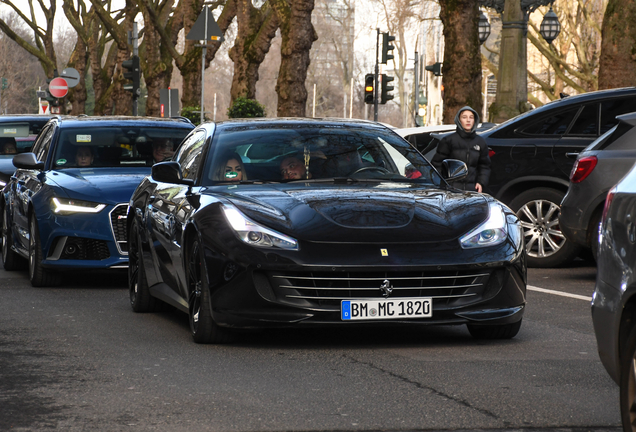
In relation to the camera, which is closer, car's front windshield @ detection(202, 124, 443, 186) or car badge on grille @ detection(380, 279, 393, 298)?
car badge on grille @ detection(380, 279, 393, 298)

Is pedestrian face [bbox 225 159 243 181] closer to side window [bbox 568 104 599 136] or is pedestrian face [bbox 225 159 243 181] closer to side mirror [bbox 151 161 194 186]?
side mirror [bbox 151 161 194 186]

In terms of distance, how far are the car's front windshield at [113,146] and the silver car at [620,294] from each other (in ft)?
26.4

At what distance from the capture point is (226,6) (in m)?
45.7

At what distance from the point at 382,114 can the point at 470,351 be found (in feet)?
465

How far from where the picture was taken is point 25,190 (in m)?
12.3

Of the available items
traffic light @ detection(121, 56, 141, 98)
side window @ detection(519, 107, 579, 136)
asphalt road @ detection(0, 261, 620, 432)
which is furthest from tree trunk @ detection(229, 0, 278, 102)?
asphalt road @ detection(0, 261, 620, 432)

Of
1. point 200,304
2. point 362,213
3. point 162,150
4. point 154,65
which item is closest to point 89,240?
point 162,150

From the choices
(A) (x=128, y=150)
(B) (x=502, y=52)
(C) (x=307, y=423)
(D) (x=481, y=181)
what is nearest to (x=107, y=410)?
(C) (x=307, y=423)

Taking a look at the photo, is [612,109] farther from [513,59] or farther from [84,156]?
[513,59]

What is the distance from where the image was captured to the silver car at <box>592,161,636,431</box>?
178 inches

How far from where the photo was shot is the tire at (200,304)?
7.34 meters

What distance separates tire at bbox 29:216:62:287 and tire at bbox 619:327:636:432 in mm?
7543

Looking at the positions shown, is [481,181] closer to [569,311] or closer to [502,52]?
[569,311]

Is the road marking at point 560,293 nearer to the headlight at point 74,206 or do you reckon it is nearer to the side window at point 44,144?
the headlight at point 74,206
